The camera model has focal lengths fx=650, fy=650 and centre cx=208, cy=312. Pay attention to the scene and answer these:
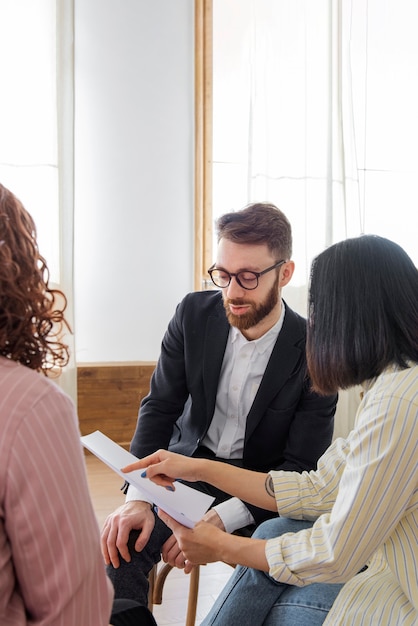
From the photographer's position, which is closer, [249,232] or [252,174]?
[249,232]

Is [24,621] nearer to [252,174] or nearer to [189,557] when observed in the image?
[189,557]

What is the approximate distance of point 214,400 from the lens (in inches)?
71.1

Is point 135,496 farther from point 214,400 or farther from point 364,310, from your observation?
point 364,310

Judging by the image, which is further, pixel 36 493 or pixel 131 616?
pixel 131 616

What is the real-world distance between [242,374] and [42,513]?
1.22 m

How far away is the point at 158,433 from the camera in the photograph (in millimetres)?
1825

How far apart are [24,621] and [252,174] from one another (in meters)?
3.31

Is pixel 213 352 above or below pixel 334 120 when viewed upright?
below

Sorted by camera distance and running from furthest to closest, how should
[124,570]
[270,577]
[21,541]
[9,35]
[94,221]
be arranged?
[94,221] < [9,35] < [124,570] < [270,577] < [21,541]

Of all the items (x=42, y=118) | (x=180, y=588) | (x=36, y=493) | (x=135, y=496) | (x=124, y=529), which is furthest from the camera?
(x=42, y=118)

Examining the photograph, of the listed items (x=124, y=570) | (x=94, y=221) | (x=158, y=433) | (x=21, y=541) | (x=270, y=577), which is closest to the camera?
(x=21, y=541)

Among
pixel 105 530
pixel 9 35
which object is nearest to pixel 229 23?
pixel 9 35

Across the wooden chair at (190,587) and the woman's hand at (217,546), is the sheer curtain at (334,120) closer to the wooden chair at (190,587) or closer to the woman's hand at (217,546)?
the wooden chair at (190,587)

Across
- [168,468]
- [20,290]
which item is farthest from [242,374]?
[20,290]
